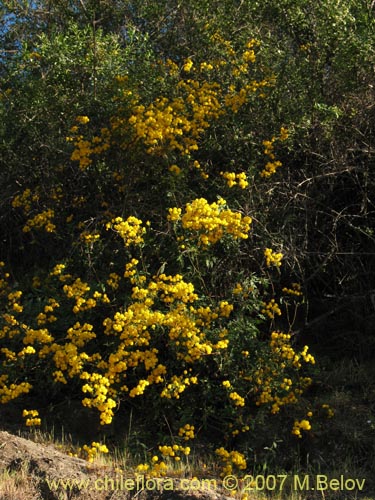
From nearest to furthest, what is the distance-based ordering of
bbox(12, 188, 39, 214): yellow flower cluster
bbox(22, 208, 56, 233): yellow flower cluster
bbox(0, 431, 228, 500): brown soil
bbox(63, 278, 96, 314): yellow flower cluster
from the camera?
bbox(0, 431, 228, 500): brown soil < bbox(63, 278, 96, 314): yellow flower cluster < bbox(22, 208, 56, 233): yellow flower cluster < bbox(12, 188, 39, 214): yellow flower cluster

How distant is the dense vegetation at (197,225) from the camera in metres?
4.06

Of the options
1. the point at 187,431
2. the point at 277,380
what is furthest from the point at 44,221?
the point at 277,380

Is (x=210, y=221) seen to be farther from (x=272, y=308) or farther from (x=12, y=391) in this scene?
(x=12, y=391)

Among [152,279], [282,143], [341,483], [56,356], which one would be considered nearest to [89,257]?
[152,279]

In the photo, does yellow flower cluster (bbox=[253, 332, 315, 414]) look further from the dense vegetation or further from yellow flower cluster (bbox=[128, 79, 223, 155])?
yellow flower cluster (bbox=[128, 79, 223, 155])

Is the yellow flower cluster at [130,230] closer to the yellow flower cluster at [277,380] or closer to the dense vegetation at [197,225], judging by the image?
the dense vegetation at [197,225]

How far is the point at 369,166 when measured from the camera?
4973 millimetres

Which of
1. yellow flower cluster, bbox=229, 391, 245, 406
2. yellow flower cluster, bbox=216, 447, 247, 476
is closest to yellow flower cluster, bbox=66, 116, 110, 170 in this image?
yellow flower cluster, bbox=229, 391, 245, 406

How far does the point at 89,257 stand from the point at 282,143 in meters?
1.59

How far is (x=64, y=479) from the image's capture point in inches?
132

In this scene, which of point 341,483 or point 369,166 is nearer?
point 341,483

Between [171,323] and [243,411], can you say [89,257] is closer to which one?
[171,323]

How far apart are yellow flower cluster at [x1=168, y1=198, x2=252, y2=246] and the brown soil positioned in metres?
1.44

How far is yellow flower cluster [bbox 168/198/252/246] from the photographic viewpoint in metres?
4.02
